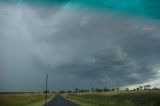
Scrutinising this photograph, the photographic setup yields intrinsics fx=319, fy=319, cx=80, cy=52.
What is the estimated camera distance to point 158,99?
161ft

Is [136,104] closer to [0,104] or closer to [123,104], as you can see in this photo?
[123,104]

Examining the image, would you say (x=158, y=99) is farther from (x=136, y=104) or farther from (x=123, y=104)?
(x=123, y=104)

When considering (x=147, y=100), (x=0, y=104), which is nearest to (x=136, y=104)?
(x=147, y=100)

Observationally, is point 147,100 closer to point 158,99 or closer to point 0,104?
point 158,99

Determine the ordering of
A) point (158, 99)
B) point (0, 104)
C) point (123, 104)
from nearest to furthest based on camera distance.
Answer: point (0, 104)
point (158, 99)
point (123, 104)

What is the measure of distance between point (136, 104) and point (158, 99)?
14.0ft

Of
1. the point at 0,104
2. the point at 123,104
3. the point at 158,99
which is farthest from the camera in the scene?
the point at 123,104

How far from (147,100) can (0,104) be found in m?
23.5

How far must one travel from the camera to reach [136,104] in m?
52.0

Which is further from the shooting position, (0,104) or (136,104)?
(136,104)

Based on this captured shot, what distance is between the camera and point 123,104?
5691cm

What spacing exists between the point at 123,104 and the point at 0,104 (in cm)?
2380

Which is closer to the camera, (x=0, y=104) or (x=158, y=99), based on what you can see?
(x=0, y=104)

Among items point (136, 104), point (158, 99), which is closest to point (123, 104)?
point (136, 104)
